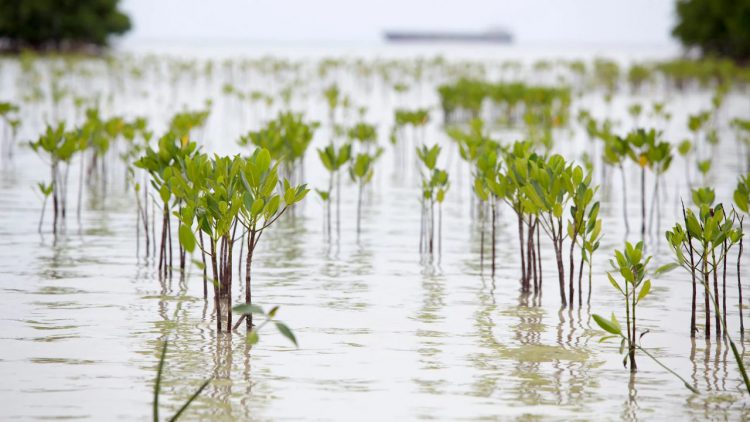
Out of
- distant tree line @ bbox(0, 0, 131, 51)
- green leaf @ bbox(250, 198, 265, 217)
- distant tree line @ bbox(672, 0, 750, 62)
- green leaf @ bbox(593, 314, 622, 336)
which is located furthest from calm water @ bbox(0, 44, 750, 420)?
distant tree line @ bbox(0, 0, 131, 51)

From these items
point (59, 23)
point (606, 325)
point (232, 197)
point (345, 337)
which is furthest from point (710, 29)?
point (606, 325)

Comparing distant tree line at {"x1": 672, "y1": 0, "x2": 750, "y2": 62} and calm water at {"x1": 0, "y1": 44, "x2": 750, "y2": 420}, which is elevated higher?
distant tree line at {"x1": 672, "y1": 0, "x2": 750, "y2": 62}

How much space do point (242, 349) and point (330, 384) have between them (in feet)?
1.92

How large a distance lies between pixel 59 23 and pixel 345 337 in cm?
3771

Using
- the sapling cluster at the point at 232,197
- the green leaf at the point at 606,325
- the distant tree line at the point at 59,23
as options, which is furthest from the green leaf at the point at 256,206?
the distant tree line at the point at 59,23

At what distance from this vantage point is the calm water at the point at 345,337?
3699 millimetres

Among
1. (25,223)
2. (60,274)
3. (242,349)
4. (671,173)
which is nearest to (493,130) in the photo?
(671,173)

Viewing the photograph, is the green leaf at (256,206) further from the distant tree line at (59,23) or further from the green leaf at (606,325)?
the distant tree line at (59,23)

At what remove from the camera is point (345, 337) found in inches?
182

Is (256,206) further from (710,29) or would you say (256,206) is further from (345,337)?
(710,29)

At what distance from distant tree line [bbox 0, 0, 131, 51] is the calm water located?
3254cm

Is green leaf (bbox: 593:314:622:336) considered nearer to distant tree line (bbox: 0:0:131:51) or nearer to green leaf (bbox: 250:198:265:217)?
green leaf (bbox: 250:198:265:217)

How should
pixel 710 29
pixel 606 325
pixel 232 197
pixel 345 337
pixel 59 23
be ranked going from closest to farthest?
pixel 606 325 < pixel 232 197 < pixel 345 337 < pixel 710 29 < pixel 59 23

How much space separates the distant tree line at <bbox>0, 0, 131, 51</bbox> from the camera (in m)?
38.8
